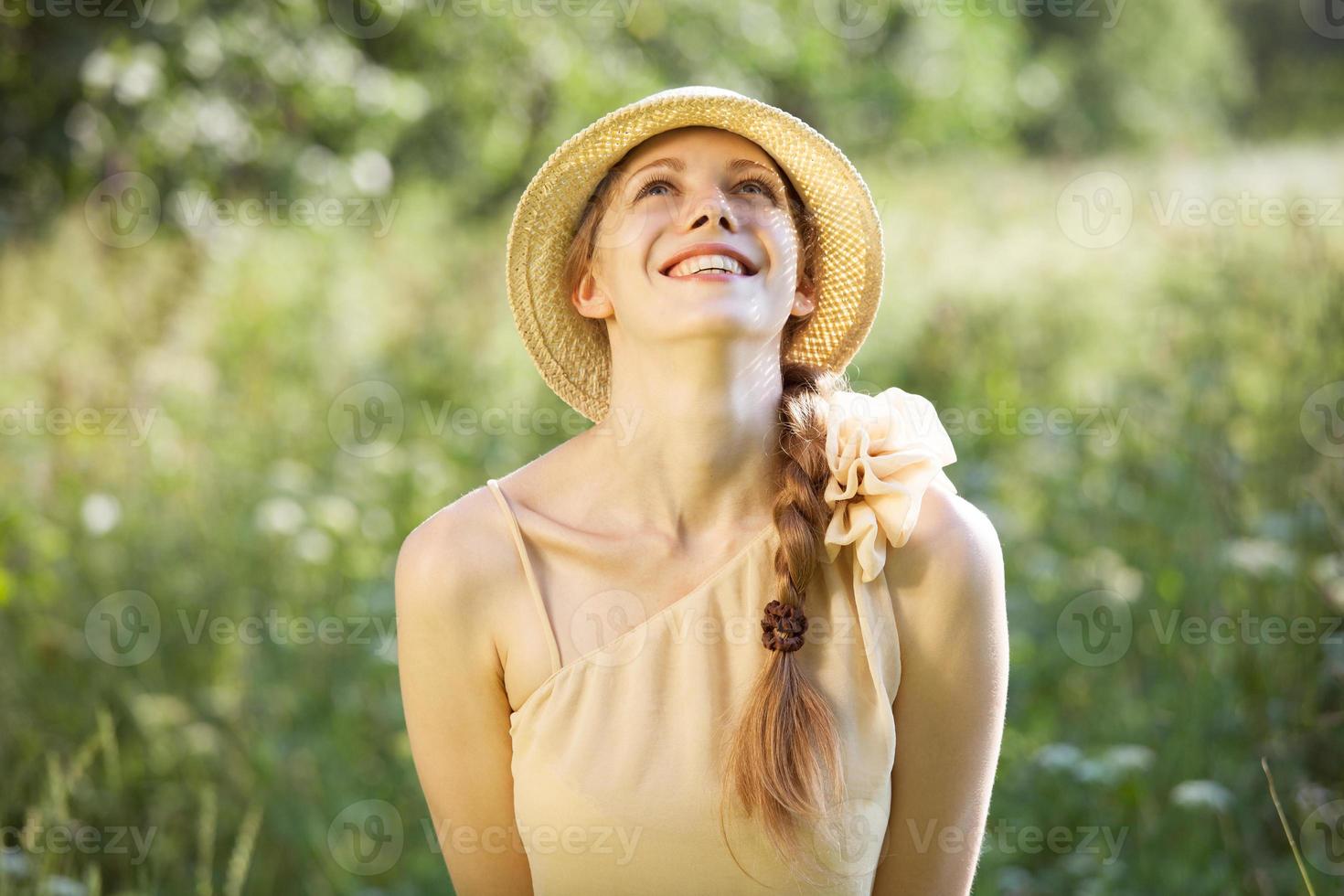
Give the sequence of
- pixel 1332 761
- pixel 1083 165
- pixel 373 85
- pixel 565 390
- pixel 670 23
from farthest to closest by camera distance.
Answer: pixel 1083 165 < pixel 670 23 < pixel 373 85 < pixel 1332 761 < pixel 565 390

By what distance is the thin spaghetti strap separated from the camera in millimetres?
2115

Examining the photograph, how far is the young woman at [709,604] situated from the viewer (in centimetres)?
202

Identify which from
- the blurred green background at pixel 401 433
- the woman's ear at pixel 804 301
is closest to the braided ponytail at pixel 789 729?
the woman's ear at pixel 804 301

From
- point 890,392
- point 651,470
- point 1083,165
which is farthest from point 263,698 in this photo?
point 1083,165

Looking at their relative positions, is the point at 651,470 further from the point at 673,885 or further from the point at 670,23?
the point at 670,23

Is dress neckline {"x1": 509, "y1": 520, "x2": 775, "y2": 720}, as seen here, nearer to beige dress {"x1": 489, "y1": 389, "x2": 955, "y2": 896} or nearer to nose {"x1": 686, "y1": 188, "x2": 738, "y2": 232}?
beige dress {"x1": 489, "y1": 389, "x2": 955, "y2": 896}

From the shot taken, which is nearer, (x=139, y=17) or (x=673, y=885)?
(x=673, y=885)

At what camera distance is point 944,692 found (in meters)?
2.14

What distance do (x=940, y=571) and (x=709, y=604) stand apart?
382mm

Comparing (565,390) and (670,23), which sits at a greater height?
(670,23)

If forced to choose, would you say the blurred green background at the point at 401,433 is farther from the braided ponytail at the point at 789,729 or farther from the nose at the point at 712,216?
the nose at the point at 712,216

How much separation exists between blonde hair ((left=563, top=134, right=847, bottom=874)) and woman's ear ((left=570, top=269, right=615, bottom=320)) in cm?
40

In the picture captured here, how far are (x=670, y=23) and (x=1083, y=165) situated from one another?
7185 mm

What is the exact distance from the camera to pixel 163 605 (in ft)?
13.9
